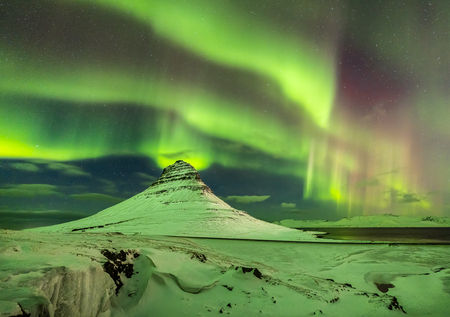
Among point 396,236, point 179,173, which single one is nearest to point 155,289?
point 396,236

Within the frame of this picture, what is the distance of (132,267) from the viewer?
676cm

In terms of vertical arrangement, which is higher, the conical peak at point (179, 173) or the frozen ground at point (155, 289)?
the conical peak at point (179, 173)

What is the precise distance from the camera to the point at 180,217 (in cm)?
6431

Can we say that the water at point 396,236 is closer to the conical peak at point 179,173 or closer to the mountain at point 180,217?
the mountain at point 180,217

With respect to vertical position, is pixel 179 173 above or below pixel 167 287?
above

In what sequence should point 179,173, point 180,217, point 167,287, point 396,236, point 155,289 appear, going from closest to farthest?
1. point 155,289
2. point 167,287
3. point 396,236
4. point 180,217
5. point 179,173

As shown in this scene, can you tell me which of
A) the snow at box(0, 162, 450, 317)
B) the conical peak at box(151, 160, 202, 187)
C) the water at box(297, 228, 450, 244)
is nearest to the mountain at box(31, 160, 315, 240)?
the conical peak at box(151, 160, 202, 187)

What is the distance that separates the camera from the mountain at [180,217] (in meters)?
49.6

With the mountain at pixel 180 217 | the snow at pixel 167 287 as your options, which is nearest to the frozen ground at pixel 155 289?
the snow at pixel 167 287

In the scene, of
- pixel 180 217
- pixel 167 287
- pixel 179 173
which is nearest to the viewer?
pixel 167 287

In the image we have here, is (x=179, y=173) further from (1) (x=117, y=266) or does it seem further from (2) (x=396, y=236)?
(1) (x=117, y=266)

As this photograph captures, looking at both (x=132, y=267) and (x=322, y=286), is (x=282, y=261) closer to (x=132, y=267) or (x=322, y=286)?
(x=322, y=286)

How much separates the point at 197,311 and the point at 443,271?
49.7 ft

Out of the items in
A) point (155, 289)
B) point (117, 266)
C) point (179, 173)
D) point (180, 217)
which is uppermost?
point (179, 173)
